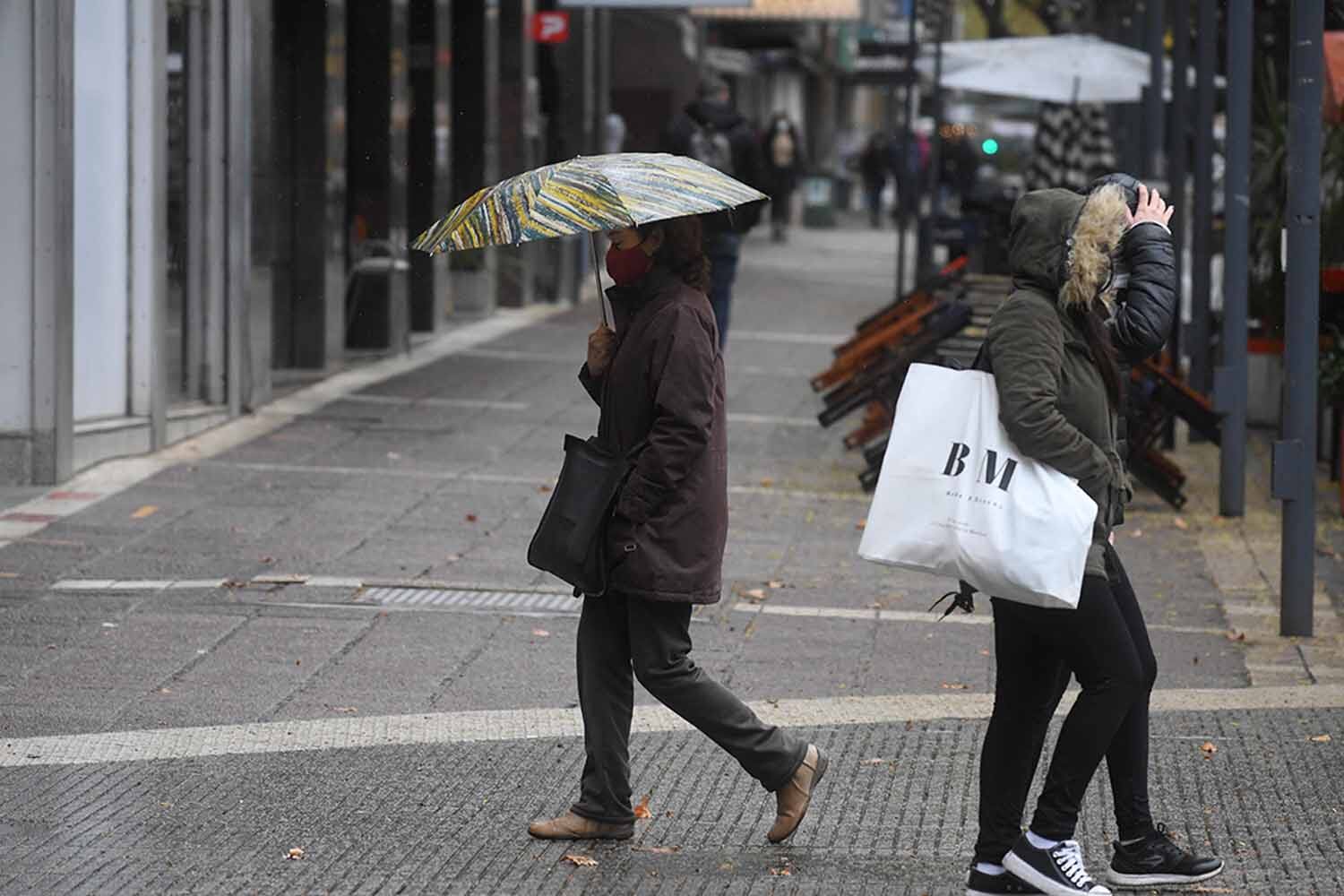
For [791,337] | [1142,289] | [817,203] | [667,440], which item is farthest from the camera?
[817,203]

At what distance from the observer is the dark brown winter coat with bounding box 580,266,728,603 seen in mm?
5488

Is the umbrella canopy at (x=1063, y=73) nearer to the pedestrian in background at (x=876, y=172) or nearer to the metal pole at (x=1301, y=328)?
the metal pole at (x=1301, y=328)

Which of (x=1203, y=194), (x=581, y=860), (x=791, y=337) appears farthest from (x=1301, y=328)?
(x=791, y=337)

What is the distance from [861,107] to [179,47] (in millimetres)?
60055

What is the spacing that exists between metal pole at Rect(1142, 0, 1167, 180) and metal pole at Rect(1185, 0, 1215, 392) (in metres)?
2.77

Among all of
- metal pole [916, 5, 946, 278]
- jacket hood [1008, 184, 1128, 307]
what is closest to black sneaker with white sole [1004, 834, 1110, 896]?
jacket hood [1008, 184, 1128, 307]

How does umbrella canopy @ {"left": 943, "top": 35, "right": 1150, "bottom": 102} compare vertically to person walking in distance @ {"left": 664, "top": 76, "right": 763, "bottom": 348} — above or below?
above

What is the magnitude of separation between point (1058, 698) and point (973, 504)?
63 centimetres

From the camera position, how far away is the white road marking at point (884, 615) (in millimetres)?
8805

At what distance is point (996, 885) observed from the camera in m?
5.28

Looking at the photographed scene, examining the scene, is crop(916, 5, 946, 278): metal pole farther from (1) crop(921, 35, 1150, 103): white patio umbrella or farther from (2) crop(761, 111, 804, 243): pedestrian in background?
(2) crop(761, 111, 804, 243): pedestrian in background

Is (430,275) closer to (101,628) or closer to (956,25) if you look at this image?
(101,628)

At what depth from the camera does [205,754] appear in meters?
6.45

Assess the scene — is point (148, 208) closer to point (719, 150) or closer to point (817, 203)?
point (719, 150)
